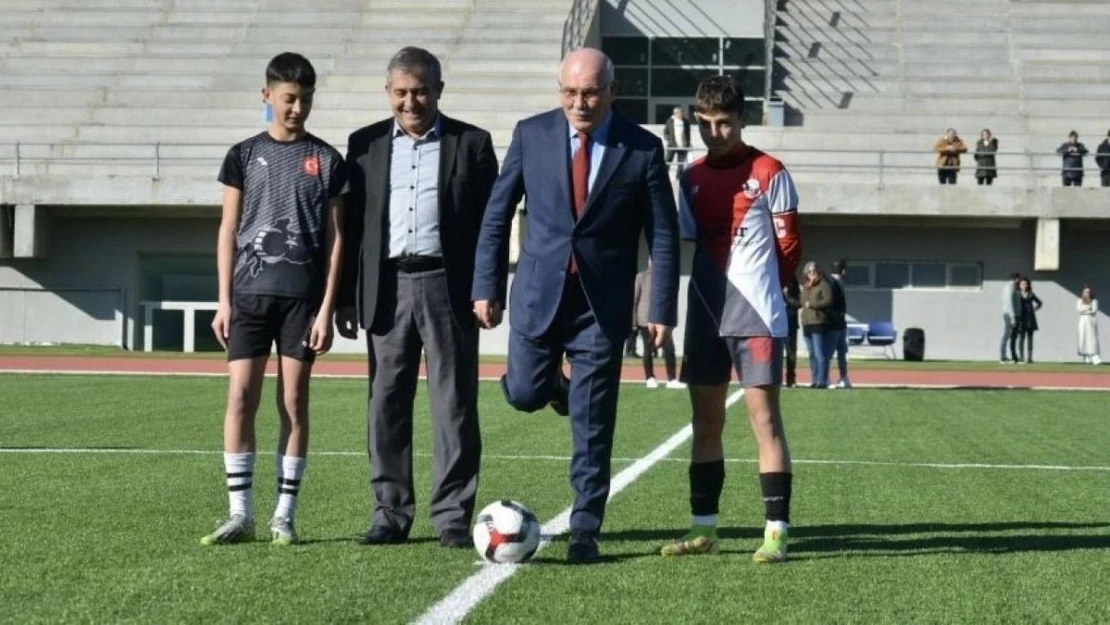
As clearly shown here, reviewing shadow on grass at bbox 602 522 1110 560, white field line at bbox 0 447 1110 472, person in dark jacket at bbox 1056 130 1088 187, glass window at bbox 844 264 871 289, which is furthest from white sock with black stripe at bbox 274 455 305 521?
glass window at bbox 844 264 871 289

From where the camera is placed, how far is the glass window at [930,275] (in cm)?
4034

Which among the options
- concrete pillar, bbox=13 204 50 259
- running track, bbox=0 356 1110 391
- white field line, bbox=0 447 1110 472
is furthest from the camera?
concrete pillar, bbox=13 204 50 259

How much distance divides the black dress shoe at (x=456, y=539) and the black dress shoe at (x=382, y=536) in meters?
0.18

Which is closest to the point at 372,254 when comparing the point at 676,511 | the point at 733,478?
the point at 676,511

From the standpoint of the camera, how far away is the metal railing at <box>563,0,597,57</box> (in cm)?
4381

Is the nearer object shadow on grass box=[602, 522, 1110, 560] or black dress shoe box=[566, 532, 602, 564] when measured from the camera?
black dress shoe box=[566, 532, 602, 564]

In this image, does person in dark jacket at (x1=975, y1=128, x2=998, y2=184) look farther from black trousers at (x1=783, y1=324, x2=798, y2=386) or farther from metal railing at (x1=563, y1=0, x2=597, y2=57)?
black trousers at (x1=783, y1=324, x2=798, y2=386)

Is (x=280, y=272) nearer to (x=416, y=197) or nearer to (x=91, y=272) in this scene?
(x=416, y=197)

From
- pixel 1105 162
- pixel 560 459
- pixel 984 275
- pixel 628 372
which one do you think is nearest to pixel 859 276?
pixel 984 275

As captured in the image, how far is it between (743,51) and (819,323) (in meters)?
23.4

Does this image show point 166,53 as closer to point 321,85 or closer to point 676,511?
point 321,85

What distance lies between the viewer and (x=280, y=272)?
7.62m

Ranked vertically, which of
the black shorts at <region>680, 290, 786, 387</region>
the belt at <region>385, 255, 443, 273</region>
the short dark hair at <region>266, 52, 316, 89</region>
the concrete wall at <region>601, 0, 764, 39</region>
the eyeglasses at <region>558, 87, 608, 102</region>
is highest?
the concrete wall at <region>601, 0, 764, 39</region>

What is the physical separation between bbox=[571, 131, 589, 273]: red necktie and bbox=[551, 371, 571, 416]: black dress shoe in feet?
1.73
